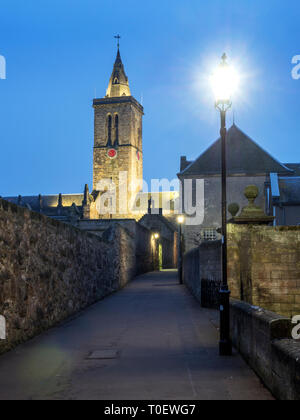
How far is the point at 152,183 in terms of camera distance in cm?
9550

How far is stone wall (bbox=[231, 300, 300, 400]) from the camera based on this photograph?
14.7 ft

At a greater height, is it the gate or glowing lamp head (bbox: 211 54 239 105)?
glowing lamp head (bbox: 211 54 239 105)

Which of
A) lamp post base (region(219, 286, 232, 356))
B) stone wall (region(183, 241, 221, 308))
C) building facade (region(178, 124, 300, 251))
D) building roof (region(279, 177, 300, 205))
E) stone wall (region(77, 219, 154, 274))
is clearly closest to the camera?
lamp post base (region(219, 286, 232, 356))

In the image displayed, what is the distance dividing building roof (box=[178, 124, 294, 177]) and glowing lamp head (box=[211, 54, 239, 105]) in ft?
78.5

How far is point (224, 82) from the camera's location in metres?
8.53

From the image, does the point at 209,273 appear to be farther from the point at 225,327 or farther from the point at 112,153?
the point at 112,153

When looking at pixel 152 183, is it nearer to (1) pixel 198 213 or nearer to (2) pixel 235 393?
(1) pixel 198 213

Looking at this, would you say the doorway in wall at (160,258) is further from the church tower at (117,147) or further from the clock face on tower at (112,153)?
the clock face on tower at (112,153)

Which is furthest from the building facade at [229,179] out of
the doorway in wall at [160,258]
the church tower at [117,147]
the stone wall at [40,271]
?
the church tower at [117,147]

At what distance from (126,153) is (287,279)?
76.6m

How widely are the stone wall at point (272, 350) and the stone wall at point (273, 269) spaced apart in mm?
4827

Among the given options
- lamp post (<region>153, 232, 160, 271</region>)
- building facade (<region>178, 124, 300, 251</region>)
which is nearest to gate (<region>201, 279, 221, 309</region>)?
building facade (<region>178, 124, 300, 251</region>)

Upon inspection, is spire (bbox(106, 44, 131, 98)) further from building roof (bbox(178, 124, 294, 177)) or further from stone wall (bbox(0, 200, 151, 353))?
stone wall (bbox(0, 200, 151, 353))
